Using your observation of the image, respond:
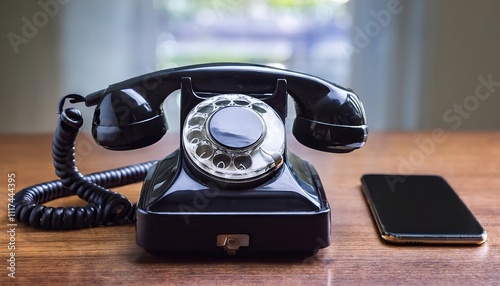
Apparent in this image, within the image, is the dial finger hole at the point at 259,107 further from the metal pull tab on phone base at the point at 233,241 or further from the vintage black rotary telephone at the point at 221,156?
the metal pull tab on phone base at the point at 233,241

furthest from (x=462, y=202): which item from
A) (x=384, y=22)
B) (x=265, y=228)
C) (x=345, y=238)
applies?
(x=384, y=22)

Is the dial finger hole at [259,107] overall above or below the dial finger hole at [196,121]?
above

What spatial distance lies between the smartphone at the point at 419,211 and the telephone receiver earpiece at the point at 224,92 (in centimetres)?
11

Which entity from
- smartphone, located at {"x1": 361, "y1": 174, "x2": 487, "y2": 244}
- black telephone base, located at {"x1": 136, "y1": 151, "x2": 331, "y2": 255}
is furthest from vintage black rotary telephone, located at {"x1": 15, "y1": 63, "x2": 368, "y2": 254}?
smartphone, located at {"x1": 361, "y1": 174, "x2": 487, "y2": 244}

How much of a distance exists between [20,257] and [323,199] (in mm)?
328

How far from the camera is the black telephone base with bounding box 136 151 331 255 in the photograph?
0.64m

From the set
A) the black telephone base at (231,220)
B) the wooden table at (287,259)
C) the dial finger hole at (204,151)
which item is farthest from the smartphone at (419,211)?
the dial finger hole at (204,151)

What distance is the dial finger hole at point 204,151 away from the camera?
2.23 feet

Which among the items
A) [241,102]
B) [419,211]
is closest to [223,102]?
[241,102]

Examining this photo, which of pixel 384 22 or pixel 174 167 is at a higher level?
pixel 384 22

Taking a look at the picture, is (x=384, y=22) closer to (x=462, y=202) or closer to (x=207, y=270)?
(x=462, y=202)

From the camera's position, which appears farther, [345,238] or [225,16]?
[225,16]

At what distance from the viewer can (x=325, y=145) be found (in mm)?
740

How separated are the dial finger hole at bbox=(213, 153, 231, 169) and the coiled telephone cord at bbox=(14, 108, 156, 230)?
16cm
